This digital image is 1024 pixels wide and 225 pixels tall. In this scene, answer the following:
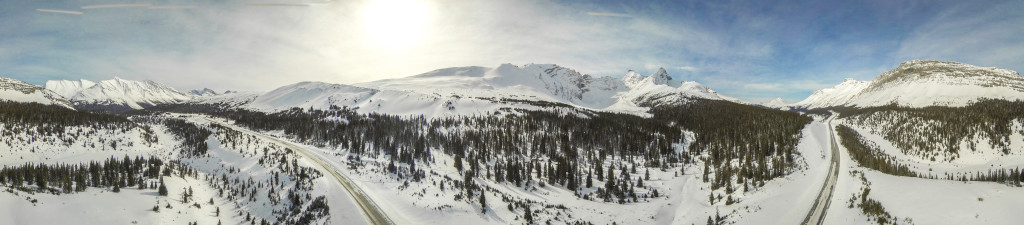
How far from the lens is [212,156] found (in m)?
78.4

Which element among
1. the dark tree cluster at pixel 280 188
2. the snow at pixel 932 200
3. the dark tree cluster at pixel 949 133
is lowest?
the dark tree cluster at pixel 280 188

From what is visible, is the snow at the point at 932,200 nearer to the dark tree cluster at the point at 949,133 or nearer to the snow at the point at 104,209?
the dark tree cluster at the point at 949,133

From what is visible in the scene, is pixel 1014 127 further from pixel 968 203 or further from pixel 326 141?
pixel 326 141

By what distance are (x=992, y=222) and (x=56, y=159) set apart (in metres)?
122

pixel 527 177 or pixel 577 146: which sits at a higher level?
pixel 577 146

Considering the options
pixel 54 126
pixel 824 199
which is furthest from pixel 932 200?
pixel 54 126

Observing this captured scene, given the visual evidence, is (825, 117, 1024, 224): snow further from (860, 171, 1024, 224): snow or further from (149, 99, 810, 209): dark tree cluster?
(149, 99, 810, 209): dark tree cluster

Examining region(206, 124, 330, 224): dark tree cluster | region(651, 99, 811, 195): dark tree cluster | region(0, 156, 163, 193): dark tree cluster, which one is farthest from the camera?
region(651, 99, 811, 195): dark tree cluster

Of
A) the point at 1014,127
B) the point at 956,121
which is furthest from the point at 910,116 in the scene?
the point at 1014,127

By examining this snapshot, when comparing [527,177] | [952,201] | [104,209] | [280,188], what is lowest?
[527,177]

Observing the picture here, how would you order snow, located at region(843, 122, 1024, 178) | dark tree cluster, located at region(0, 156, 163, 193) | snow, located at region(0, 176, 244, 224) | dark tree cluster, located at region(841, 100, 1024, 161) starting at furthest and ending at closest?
dark tree cluster, located at region(841, 100, 1024, 161) → snow, located at region(843, 122, 1024, 178) → dark tree cluster, located at region(0, 156, 163, 193) → snow, located at region(0, 176, 244, 224)

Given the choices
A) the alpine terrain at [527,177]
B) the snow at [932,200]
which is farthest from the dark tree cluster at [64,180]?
the snow at [932,200]

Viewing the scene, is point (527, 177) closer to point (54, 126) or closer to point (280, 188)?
point (280, 188)

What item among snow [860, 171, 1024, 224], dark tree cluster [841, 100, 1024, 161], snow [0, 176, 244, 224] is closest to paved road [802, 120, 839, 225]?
snow [860, 171, 1024, 224]
